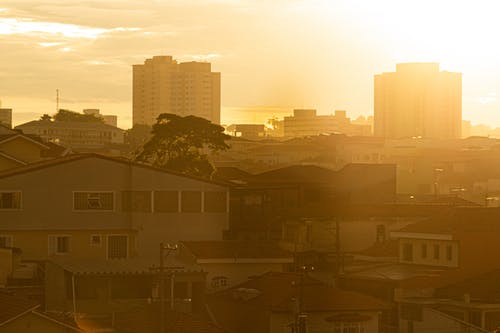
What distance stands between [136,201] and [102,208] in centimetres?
113

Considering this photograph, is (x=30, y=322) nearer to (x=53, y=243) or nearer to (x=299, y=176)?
(x=53, y=243)

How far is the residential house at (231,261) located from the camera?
40.9 m

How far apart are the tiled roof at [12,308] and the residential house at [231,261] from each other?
38.5 ft

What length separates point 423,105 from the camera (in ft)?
633

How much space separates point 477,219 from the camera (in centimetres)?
4403

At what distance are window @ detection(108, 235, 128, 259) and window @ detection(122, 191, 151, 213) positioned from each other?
3.28ft

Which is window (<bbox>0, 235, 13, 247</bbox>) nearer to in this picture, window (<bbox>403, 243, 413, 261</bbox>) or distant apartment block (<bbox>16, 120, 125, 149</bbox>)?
window (<bbox>403, 243, 413, 261</bbox>)

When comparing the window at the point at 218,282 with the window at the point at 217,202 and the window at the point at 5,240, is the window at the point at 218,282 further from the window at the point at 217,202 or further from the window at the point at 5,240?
the window at the point at 5,240

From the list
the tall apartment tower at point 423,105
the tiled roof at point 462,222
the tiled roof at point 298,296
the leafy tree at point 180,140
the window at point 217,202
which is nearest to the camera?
the tiled roof at point 298,296

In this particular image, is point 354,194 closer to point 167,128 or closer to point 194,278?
point 167,128

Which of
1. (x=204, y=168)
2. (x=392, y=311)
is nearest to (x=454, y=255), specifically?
(x=392, y=311)

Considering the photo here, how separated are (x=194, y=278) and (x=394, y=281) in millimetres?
5527

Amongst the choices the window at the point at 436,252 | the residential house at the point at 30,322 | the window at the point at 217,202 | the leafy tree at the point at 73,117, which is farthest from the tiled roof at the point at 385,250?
the leafy tree at the point at 73,117

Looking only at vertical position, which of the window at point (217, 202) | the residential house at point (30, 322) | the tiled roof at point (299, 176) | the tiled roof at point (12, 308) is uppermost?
the tiled roof at point (299, 176)
